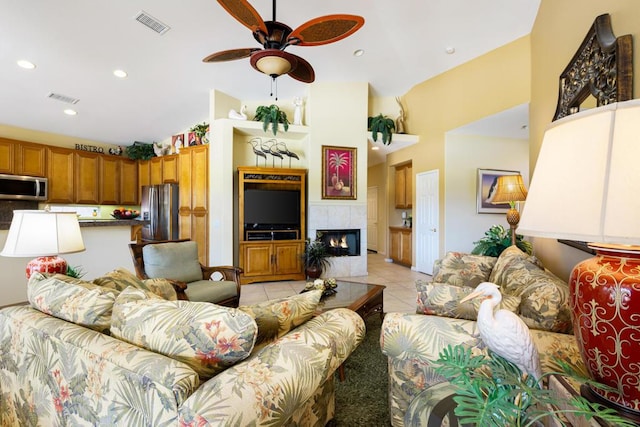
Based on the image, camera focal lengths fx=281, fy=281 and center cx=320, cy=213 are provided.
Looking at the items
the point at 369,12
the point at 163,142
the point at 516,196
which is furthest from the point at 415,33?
the point at 163,142

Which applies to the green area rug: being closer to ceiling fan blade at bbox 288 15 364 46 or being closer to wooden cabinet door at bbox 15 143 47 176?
ceiling fan blade at bbox 288 15 364 46

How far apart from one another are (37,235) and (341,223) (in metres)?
3.95

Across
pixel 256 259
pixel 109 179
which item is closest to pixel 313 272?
pixel 256 259

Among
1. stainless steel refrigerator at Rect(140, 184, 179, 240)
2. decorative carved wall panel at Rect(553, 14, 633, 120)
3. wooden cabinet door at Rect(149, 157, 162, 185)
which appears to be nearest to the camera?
decorative carved wall panel at Rect(553, 14, 633, 120)

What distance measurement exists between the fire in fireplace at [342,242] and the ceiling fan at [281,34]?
3.09 metres

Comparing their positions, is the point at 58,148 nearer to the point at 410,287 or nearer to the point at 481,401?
the point at 410,287

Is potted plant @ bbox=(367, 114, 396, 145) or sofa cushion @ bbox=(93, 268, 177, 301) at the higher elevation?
potted plant @ bbox=(367, 114, 396, 145)

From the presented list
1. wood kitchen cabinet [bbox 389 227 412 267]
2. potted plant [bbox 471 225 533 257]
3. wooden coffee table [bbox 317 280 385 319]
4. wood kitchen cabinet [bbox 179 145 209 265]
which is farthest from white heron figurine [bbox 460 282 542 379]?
wood kitchen cabinet [bbox 389 227 412 267]

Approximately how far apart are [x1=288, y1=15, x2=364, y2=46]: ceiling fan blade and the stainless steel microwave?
18.3 feet

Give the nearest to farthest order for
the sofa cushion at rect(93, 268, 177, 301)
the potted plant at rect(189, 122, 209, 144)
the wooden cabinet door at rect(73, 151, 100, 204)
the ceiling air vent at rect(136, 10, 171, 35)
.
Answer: the sofa cushion at rect(93, 268, 177, 301), the ceiling air vent at rect(136, 10, 171, 35), the potted plant at rect(189, 122, 209, 144), the wooden cabinet door at rect(73, 151, 100, 204)

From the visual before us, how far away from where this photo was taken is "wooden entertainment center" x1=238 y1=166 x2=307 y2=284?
4.65 metres

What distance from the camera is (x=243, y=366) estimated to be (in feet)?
2.90

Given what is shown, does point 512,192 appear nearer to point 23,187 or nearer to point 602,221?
point 602,221

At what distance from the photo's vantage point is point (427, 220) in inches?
215
